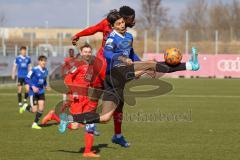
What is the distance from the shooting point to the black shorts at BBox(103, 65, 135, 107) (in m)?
11.7

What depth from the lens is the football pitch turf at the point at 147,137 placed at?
11672 millimetres

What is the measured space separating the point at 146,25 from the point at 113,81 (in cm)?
7178

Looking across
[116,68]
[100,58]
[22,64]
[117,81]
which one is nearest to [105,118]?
[117,81]

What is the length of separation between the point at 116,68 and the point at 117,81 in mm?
243

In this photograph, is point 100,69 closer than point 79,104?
Yes

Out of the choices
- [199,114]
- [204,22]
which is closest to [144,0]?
[204,22]

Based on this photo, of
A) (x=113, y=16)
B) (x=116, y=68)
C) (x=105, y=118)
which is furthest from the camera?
(x=113, y=16)

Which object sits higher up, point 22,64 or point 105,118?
point 22,64

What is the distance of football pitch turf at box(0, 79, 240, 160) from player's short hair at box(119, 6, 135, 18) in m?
2.51

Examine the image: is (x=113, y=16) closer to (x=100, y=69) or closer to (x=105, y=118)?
(x=100, y=69)

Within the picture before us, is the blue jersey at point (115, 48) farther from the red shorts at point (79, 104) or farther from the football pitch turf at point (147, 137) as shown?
the red shorts at point (79, 104)

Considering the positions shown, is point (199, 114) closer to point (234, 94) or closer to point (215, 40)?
point (234, 94)

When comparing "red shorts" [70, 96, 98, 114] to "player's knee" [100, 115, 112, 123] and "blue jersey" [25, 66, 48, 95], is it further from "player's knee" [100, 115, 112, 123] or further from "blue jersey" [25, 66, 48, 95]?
"player's knee" [100, 115, 112, 123]

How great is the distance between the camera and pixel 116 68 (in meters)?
11.7
